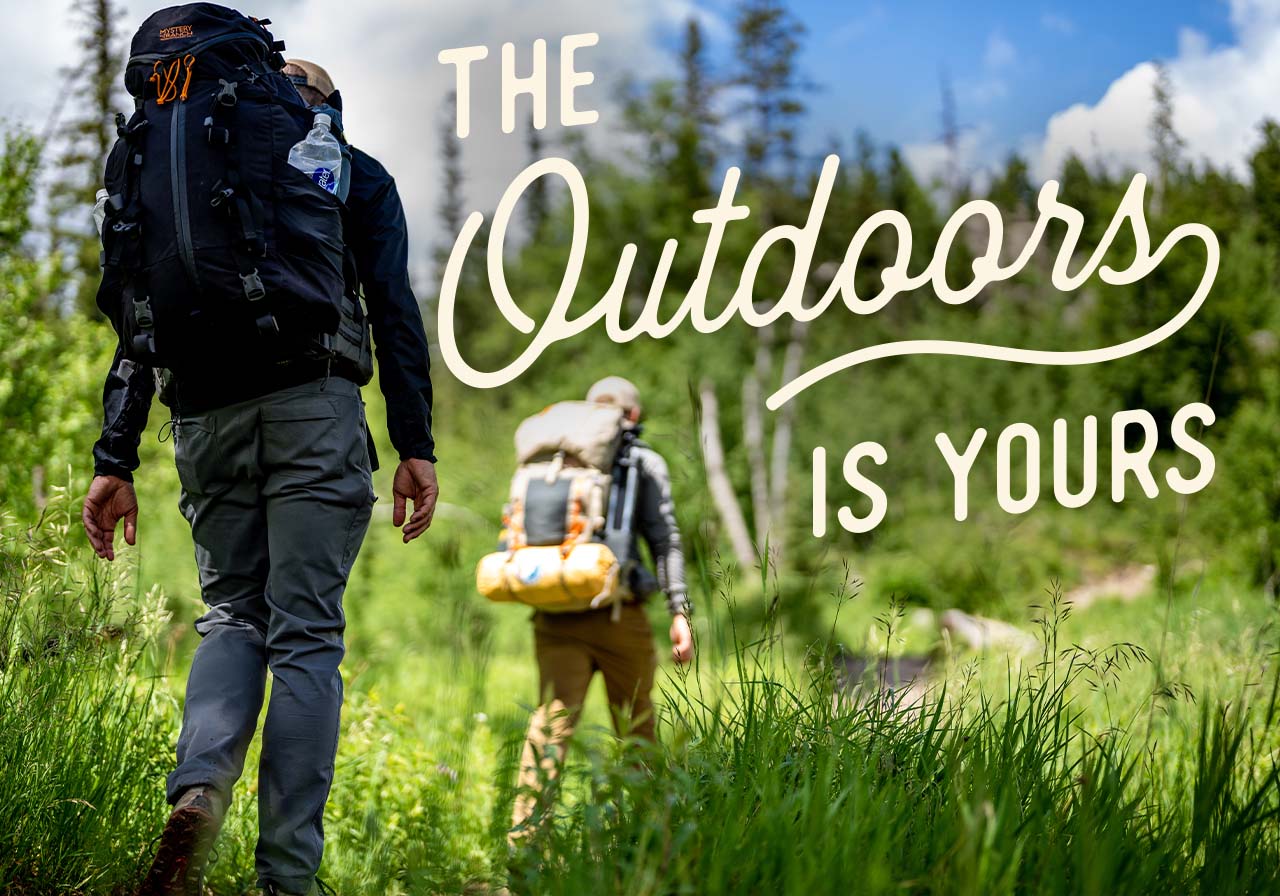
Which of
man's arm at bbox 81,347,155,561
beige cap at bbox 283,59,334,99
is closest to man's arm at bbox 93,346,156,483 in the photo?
man's arm at bbox 81,347,155,561

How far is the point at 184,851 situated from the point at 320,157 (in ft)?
4.54

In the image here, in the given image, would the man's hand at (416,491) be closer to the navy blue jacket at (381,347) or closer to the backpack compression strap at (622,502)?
the navy blue jacket at (381,347)

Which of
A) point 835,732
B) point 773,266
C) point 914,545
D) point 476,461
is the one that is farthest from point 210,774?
point 773,266

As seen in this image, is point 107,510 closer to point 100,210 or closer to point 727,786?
point 100,210

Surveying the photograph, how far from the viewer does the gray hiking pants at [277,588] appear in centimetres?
241

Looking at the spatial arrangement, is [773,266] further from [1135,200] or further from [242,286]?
[242,286]

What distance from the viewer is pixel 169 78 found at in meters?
2.58

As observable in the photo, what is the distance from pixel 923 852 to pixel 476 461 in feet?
89.4

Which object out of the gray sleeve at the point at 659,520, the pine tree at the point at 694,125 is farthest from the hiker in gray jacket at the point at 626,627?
the pine tree at the point at 694,125

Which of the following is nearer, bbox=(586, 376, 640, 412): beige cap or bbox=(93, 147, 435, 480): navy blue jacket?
bbox=(93, 147, 435, 480): navy blue jacket

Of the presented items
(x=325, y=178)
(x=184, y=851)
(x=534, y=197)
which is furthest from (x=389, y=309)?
(x=534, y=197)

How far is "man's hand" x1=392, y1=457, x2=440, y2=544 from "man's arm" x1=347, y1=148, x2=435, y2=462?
0.10 feet

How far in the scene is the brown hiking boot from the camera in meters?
2.12

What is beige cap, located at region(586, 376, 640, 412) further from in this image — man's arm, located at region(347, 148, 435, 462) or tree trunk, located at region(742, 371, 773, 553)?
tree trunk, located at region(742, 371, 773, 553)
